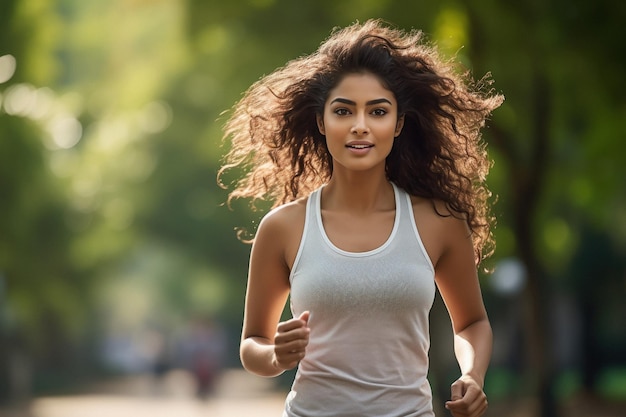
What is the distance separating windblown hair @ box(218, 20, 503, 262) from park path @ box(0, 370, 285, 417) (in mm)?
18540

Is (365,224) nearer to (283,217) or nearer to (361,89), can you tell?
(283,217)

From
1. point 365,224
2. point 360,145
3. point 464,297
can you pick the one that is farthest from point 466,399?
point 360,145

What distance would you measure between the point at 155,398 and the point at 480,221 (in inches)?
1283

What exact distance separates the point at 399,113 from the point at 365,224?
0.40 m

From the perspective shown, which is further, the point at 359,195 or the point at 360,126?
the point at 359,195

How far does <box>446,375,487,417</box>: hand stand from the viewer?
3939 millimetres

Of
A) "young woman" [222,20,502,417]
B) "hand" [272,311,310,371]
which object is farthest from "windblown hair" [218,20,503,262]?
"hand" [272,311,310,371]

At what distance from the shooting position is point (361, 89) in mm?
4281

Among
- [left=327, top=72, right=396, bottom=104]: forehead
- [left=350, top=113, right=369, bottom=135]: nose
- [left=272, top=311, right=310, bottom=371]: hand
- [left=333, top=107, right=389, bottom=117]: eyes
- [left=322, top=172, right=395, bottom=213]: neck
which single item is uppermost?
[left=327, top=72, right=396, bottom=104]: forehead

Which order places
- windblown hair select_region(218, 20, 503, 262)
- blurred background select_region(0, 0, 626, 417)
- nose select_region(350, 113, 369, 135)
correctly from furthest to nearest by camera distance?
blurred background select_region(0, 0, 626, 417), windblown hair select_region(218, 20, 503, 262), nose select_region(350, 113, 369, 135)

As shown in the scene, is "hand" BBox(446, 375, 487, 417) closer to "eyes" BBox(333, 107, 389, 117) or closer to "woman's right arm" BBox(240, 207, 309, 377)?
"woman's right arm" BBox(240, 207, 309, 377)

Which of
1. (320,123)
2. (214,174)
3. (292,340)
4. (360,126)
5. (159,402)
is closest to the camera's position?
(292,340)

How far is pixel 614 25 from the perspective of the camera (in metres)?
15.7

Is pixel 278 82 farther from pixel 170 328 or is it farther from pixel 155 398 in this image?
pixel 170 328
